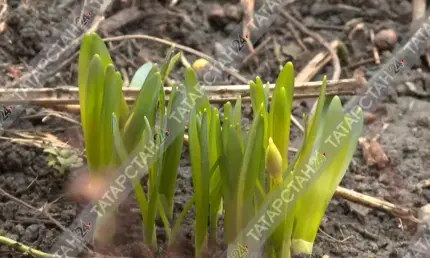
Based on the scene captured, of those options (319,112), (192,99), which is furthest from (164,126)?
(319,112)

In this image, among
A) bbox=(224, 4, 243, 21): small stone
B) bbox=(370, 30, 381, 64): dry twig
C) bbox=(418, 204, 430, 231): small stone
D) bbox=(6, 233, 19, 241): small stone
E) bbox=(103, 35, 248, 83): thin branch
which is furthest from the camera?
bbox=(224, 4, 243, 21): small stone

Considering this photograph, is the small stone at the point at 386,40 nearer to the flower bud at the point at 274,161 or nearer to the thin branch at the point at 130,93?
the thin branch at the point at 130,93

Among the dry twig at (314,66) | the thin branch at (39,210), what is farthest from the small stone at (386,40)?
the thin branch at (39,210)

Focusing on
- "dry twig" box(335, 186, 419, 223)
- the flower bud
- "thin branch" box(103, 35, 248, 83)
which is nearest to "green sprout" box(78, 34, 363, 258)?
the flower bud

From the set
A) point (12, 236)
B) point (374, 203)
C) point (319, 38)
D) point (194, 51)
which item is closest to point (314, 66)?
point (319, 38)

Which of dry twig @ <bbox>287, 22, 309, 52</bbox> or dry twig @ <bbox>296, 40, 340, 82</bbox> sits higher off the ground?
dry twig @ <bbox>287, 22, 309, 52</bbox>

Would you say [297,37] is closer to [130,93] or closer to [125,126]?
[130,93]

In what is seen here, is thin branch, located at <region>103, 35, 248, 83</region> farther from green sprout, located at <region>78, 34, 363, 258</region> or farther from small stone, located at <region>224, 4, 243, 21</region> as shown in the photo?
green sprout, located at <region>78, 34, 363, 258</region>
